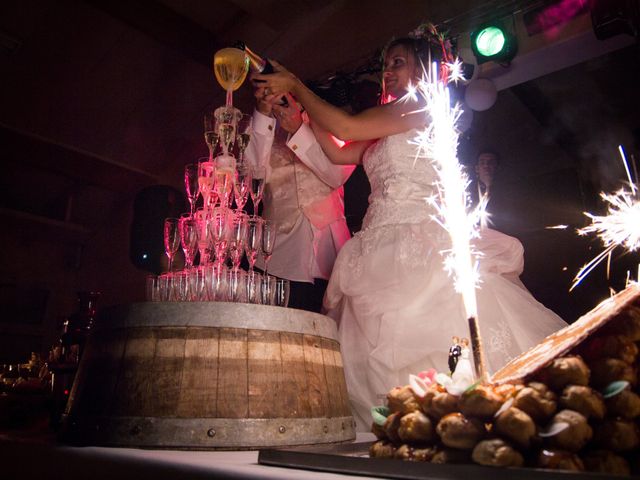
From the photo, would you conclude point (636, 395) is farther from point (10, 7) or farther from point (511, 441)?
point (10, 7)

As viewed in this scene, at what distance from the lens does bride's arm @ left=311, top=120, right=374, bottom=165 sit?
2.99 meters

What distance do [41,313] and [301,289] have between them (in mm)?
4363

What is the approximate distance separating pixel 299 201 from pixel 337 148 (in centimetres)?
39

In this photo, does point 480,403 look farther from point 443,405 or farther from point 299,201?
point 299,201

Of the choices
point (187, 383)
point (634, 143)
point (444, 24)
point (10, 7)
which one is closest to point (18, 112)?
point (10, 7)

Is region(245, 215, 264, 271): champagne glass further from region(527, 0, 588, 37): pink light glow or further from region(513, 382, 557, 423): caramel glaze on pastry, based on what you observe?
region(527, 0, 588, 37): pink light glow

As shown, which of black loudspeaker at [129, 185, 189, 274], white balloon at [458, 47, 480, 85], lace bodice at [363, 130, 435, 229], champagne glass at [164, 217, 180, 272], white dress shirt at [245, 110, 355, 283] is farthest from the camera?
black loudspeaker at [129, 185, 189, 274]

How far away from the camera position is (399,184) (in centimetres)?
259

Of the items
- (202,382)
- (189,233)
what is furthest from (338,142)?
(202,382)

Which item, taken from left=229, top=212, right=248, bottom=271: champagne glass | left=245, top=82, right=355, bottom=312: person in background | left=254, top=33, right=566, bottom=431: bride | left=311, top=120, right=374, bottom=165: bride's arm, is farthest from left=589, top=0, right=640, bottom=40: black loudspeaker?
left=229, top=212, right=248, bottom=271: champagne glass

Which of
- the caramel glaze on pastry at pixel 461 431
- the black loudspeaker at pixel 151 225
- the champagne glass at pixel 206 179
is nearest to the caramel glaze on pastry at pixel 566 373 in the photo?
the caramel glaze on pastry at pixel 461 431

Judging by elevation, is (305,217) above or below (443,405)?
above

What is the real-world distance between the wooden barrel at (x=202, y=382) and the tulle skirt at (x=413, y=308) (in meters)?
0.67

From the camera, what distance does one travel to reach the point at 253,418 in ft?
4.39
